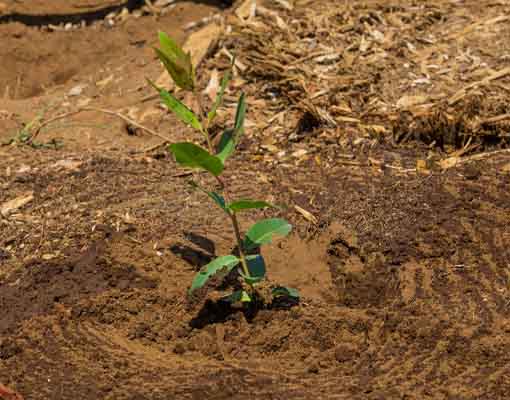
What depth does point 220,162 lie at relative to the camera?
9.00ft

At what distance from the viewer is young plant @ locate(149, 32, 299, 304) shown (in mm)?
2662

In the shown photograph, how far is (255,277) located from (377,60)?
260 centimetres

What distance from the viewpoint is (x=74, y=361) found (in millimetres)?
3047

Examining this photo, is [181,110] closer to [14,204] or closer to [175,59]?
[175,59]

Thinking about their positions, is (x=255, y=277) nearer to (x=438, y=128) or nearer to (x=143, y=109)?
(x=438, y=128)

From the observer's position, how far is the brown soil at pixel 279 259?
2941 millimetres

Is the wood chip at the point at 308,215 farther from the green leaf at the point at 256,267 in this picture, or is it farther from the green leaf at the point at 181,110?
the green leaf at the point at 181,110

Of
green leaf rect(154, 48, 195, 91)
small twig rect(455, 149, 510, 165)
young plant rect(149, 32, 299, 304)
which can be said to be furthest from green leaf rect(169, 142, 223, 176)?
small twig rect(455, 149, 510, 165)

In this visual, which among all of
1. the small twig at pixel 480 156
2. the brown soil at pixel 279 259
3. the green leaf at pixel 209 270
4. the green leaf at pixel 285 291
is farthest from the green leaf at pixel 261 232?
the small twig at pixel 480 156

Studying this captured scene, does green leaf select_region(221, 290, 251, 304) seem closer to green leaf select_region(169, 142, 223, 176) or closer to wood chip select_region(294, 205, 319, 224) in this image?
green leaf select_region(169, 142, 223, 176)

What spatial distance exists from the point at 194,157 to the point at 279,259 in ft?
3.44

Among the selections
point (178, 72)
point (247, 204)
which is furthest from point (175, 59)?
point (247, 204)

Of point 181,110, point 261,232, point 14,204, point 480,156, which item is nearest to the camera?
point 181,110

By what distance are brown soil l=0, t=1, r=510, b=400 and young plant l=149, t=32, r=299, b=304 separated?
0.43 ft
